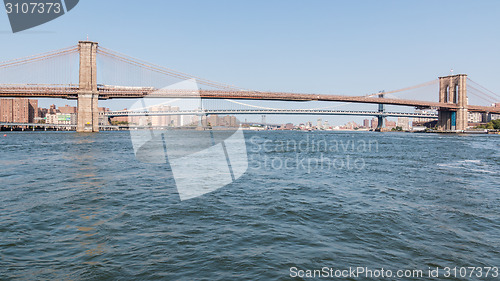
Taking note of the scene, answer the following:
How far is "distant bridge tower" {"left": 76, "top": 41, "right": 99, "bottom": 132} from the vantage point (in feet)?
148

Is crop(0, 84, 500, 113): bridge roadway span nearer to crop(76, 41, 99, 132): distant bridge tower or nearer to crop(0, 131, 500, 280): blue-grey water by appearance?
crop(76, 41, 99, 132): distant bridge tower

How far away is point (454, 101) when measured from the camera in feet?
255

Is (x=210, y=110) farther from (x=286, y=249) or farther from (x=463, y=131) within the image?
(x=286, y=249)

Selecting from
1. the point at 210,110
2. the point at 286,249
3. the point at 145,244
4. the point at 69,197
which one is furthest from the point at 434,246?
the point at 210,110

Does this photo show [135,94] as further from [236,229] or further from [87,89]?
[236,229]

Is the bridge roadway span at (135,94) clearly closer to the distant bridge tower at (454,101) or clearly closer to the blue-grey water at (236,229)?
the distant bridge tower at (454,101)

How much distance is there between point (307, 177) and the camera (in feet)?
35.9

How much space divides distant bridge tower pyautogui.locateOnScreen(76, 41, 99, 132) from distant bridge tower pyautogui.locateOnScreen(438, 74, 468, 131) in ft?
245

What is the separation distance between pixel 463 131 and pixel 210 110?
206ft

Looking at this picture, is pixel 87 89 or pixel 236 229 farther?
pixel 87 89

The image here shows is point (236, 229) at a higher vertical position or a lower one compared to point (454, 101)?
lower

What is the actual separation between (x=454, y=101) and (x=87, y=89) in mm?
82299

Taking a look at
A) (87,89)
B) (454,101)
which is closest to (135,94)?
(87,89)

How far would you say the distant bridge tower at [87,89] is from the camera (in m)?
45.0
